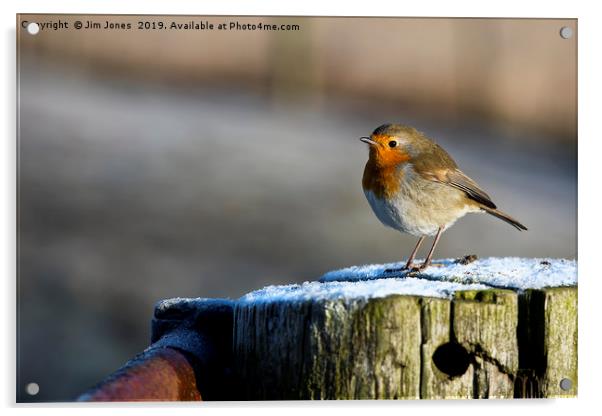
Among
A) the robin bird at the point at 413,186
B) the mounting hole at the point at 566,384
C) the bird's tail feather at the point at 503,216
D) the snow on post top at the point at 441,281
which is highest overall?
the robin bird at the point at 413,186

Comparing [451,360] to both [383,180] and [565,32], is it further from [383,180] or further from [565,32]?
[565,32]

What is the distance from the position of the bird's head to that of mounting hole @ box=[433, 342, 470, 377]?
1057 millimetres

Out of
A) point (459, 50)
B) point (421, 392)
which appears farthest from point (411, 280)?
point (459, 50)

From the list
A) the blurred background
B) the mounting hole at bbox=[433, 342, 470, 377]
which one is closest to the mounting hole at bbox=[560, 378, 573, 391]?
the mounting hole at bbox=[433, 342, 470, 377]

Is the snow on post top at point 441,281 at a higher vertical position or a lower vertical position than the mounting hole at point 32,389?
higher

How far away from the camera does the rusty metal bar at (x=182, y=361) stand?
245cm

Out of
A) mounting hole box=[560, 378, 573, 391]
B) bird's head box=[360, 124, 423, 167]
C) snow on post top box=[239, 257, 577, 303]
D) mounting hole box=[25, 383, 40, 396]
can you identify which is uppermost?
bird's head box=[360, 124, 423, 167]

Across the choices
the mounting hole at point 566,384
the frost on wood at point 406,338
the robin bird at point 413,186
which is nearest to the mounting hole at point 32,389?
the frost on wood at point 406,338

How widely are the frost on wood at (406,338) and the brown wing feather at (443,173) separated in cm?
80

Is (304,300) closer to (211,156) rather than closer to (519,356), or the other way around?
(519,356)

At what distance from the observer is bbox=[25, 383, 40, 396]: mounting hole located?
306 centimetres

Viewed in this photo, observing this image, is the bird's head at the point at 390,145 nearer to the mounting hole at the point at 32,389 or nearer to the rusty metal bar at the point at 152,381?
the rusty metal bar at the point at 152,381

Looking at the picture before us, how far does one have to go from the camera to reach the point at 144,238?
4.27m

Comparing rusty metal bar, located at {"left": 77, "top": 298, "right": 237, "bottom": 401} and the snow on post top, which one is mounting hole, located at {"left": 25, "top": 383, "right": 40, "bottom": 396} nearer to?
rusty metal bar, located at {"left": 77, "top": 298, "right": 237, "bottom": 401}
